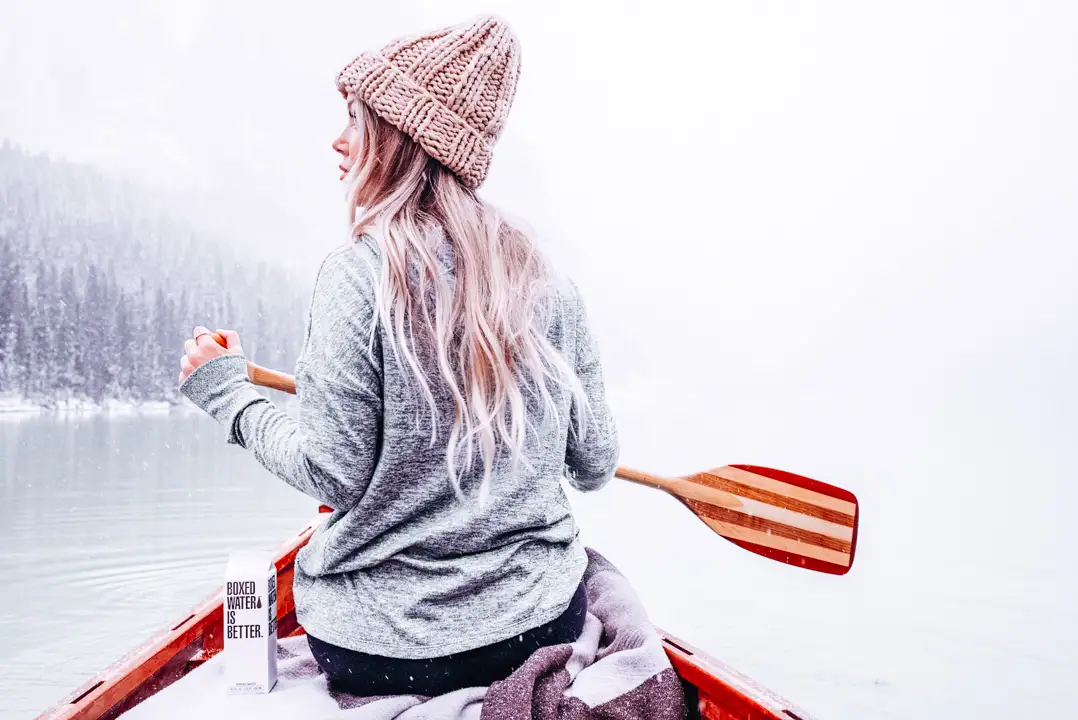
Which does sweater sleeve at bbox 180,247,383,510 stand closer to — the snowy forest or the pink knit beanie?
the pink knit beanie

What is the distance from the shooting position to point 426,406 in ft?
2.57

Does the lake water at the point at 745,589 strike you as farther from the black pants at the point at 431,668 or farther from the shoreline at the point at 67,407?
the shoreline at the point at 67,407

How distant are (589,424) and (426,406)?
242 mm

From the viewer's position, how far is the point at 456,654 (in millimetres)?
806

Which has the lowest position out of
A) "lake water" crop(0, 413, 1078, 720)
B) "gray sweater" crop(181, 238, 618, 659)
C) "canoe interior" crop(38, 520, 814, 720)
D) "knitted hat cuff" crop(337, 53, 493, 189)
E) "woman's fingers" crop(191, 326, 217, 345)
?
"lake water" crop(0, 413, 1078, 720)

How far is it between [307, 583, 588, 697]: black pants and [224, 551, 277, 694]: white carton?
3.8 inches

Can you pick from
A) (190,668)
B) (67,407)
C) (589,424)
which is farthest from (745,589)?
(67,407)

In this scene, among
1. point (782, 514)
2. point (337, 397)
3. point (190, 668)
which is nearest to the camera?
point (337, 397)

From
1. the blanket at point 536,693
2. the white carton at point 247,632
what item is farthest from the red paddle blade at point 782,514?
the white carton at point 247,632

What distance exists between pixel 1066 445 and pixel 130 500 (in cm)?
1658

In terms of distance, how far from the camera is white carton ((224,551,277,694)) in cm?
91

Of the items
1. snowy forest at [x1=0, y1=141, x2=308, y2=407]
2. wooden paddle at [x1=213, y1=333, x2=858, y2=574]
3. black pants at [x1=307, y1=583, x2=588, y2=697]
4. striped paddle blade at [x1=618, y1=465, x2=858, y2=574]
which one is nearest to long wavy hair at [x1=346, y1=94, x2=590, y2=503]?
black pants at [x1=307, y1=583, x2=588, y2=697]

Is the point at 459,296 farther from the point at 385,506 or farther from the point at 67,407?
the point at 67,407

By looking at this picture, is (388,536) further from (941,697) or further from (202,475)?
(202,475)
